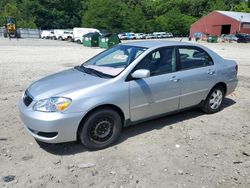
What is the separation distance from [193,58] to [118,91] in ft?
6.52

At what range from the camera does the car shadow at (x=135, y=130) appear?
4.30 metres

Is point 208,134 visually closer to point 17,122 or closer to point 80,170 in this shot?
point 80,170

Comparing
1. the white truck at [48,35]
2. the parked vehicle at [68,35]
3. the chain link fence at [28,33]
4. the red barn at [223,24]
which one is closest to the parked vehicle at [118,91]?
the parked vehicle at [68,35]

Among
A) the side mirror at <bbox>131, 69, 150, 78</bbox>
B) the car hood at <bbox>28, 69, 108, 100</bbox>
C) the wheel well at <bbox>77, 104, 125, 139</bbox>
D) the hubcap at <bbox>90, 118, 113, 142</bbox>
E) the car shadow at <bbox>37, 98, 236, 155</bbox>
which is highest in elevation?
the side mirror at <bbox>131, 69, 150, 78</bbox>

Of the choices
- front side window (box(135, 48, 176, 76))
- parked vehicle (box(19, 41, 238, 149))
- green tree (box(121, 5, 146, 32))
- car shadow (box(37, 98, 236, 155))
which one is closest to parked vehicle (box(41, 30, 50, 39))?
green tree (box(121, 5, 146, 32))

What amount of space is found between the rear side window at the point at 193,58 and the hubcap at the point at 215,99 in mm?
688

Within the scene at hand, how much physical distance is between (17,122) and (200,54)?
3.87 m

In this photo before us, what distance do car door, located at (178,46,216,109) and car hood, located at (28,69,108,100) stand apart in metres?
1.70

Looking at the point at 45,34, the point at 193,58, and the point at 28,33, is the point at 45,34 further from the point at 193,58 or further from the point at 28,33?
the point at 193,58

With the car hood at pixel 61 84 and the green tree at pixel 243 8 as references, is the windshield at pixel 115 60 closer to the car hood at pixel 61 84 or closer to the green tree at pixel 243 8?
the car hood at pixel 61 84

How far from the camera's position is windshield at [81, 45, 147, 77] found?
4658 millimetres

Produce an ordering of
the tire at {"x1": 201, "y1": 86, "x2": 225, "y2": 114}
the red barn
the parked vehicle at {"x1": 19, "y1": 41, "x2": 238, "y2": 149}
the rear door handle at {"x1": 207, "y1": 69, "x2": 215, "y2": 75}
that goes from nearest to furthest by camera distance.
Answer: the parked vehicle at {"x1": 19, "y1": 41, "x2": 238, "y2": 149}, the rear door handle at {"x1": 207, "y1": 69, "x2": 215, "y2": 75}, the tire at {"x1": 201, "y1": 86, "x2": 225, "y2": 114}, the red barn

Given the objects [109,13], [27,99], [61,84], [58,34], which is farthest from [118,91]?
[109,13]

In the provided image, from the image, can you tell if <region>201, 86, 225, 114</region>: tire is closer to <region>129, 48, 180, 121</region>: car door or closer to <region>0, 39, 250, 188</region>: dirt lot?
<region>0, 39, 250, 188</region>: dirt lot
